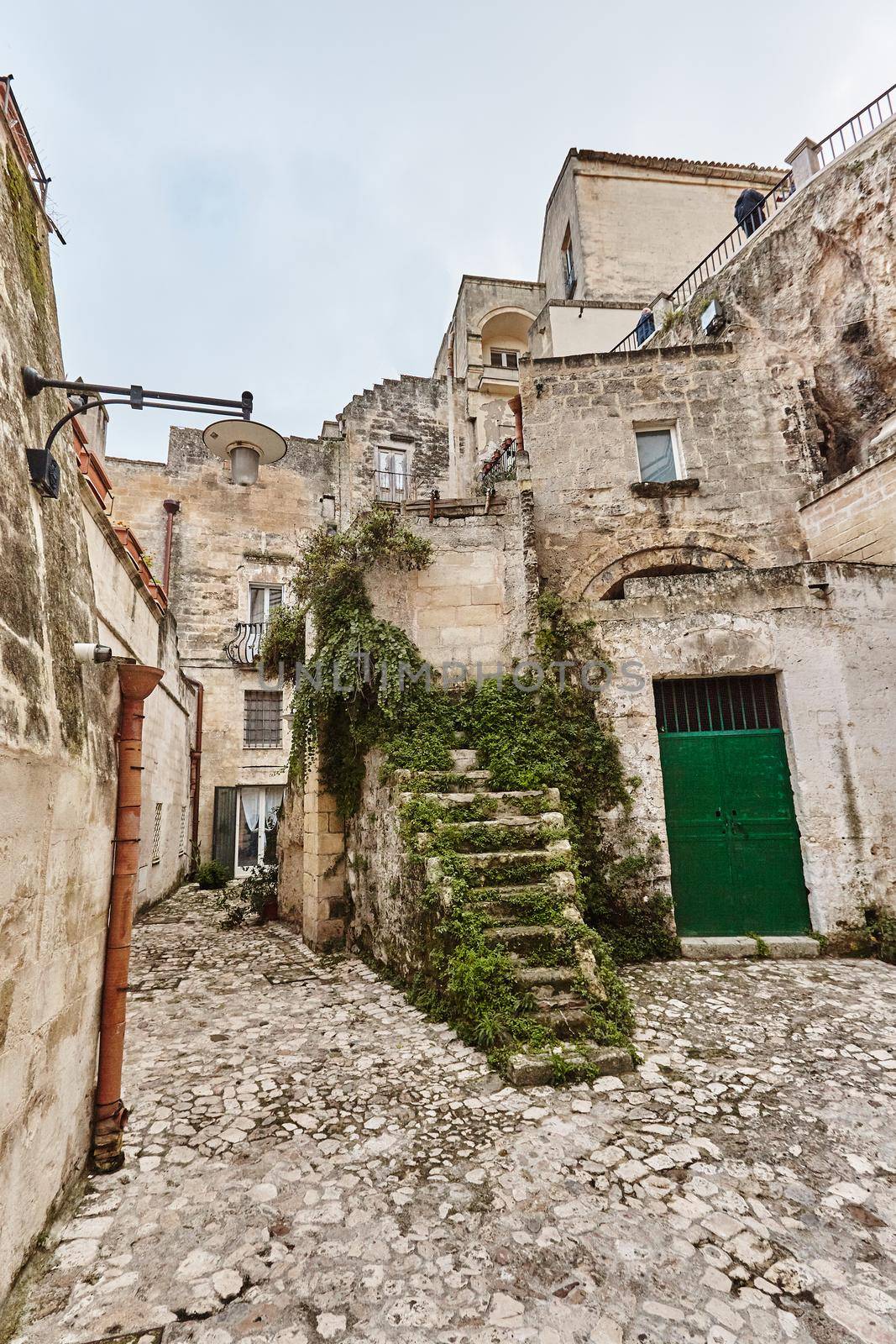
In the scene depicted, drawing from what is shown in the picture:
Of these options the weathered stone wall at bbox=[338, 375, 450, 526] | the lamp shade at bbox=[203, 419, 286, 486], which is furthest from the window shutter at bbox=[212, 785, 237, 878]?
the lamp shade at bbox=[203, 419, 286, 486]

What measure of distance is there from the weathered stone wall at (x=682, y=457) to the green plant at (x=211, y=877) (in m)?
9.03

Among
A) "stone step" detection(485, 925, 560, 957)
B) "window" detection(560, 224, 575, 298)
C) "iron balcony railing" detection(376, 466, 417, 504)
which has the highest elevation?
"window" detection(560, 224, 575, 298)

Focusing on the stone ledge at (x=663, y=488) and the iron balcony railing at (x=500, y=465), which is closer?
the stone ledge at (x=663, y=488)

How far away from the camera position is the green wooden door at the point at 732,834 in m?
6.19

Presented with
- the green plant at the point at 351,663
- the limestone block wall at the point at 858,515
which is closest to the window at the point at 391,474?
the green plant at the point at 351,663

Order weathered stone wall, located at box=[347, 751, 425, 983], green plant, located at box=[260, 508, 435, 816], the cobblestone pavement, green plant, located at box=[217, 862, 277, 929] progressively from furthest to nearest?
green plant, located at box=[217, 862, 277, 929]
green plant, located at box=[260, 508, 435, 816]
weathered stone wall, located at box=[347, 751, 425, 983]
the cobblestone pavement

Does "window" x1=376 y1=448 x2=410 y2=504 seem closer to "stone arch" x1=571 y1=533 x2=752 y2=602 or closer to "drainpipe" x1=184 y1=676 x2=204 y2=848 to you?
"drainpipe" x1=184 y1=676 x2=204 y2=848

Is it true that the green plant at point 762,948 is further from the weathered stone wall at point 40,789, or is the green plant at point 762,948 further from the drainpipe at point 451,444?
the drainpipe at point 451,444

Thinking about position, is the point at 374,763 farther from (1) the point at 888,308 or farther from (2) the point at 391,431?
(2) the point at 391,431

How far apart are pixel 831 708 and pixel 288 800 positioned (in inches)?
282

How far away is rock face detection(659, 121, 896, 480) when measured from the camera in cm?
969

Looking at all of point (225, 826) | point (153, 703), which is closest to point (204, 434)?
point (153, 703)

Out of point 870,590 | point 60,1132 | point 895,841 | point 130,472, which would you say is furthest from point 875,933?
point 130,472

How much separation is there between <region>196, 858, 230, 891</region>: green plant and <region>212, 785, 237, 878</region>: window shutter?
77 cm
